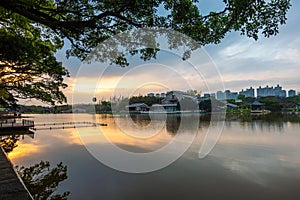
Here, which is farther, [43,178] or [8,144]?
[8,144]

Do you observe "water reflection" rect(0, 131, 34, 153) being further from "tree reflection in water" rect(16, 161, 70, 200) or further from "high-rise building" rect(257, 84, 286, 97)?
"high-rise building" rect(257, 84, 286, 97)

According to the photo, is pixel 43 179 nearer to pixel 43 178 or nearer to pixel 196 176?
pixel 43 178

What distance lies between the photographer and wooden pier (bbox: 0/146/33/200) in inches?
108

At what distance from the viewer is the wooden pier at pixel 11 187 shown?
8.98 ft

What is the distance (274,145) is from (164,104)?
109 ft

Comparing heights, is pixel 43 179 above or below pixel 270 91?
below

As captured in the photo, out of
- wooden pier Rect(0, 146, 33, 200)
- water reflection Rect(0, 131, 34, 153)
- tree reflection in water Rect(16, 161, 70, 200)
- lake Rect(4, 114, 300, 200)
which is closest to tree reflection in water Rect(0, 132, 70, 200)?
tree reflection in water Rect(16, 161, 70, 200)

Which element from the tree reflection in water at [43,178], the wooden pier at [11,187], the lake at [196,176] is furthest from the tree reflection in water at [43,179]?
the wooden pier at [11,187]

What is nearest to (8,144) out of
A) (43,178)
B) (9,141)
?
(9,141)

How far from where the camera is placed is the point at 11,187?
10.0 feet

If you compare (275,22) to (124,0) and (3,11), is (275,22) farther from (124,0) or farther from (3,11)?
(3,11)

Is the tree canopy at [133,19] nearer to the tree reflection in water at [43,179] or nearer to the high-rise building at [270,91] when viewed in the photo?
the tree reflection in water at [43,179]

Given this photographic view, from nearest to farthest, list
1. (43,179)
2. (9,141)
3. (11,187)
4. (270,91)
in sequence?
(11,187)
(43,179)
(9,141)
(270,91)

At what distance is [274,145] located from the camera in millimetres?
8281
